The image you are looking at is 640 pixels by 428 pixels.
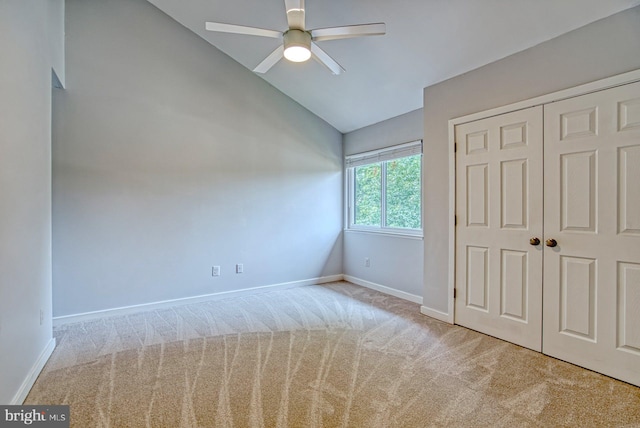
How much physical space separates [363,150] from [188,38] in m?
2.74

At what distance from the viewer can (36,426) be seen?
1.81m

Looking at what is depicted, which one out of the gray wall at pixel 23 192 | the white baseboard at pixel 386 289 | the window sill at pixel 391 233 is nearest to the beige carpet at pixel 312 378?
the gray wall at pixel 23 192

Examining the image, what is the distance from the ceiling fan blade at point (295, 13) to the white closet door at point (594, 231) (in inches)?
81.0

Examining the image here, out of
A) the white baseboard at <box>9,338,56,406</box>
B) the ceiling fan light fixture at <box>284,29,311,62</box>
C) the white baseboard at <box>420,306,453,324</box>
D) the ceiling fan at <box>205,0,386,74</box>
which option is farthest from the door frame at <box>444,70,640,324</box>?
the white baseboard at <box>9,338,56,406</box>

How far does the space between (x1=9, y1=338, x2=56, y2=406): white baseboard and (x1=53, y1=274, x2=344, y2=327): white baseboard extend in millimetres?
698

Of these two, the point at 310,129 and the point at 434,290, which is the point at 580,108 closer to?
the point at 434,290

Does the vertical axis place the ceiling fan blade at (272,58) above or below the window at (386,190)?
above

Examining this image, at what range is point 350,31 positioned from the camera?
2369mm

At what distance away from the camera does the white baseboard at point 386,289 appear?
13.8 ft

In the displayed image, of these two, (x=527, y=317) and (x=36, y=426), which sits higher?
(x=527, y=317)

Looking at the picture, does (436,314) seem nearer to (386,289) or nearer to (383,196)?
(386,289)

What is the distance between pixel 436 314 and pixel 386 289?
1108 millimetres

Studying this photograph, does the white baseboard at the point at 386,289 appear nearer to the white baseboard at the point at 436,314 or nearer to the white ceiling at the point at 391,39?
the white baseboard at the point at 436,314

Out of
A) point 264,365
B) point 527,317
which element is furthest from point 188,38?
point 527,317
